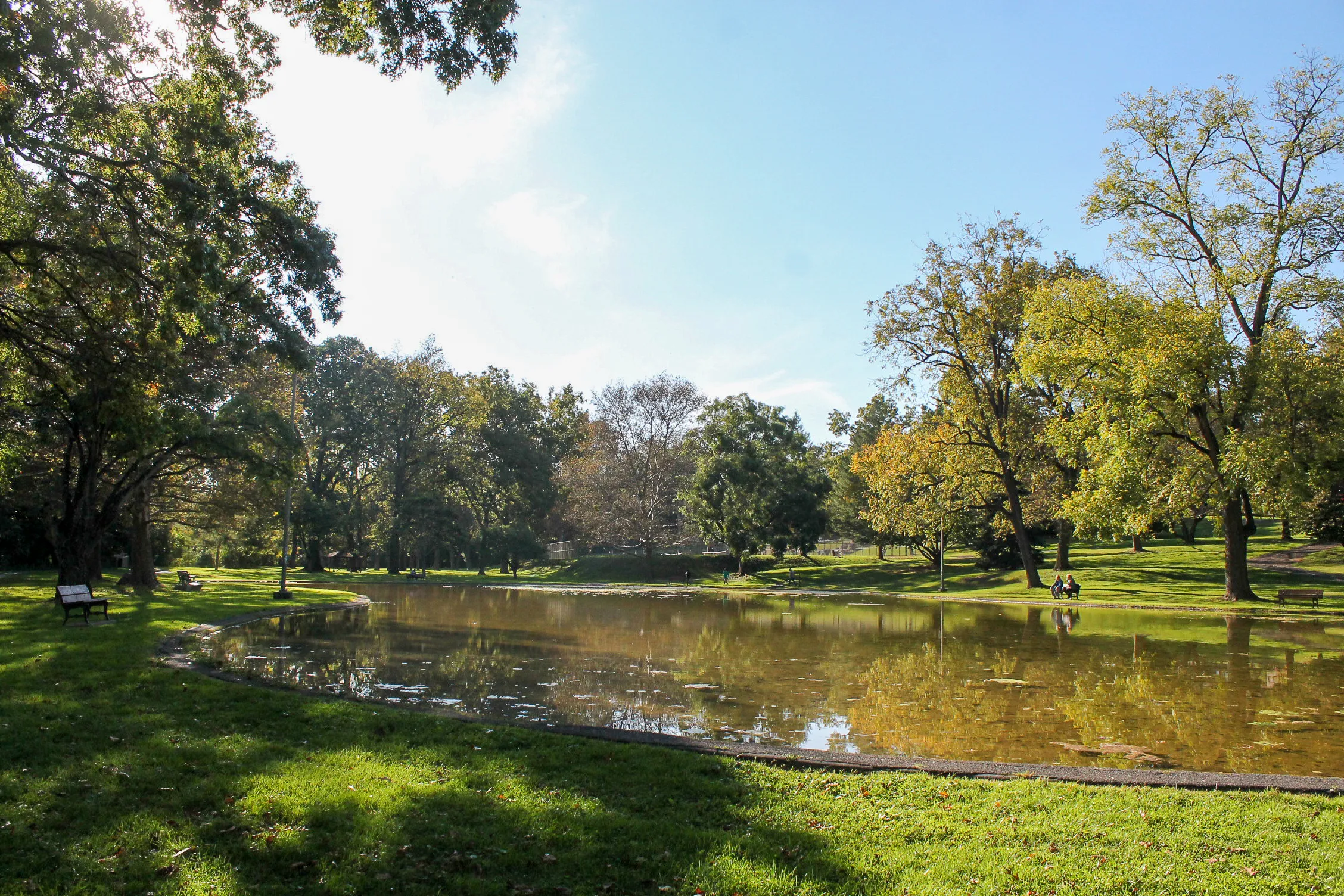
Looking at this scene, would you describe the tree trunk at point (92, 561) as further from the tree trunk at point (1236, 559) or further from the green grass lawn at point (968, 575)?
the tree trunk at point (1236, 559)

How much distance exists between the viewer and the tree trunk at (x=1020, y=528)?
35.9m

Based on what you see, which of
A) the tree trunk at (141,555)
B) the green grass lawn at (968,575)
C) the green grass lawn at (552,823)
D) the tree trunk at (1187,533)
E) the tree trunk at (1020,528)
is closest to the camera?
the green grass lawn at (552,823)

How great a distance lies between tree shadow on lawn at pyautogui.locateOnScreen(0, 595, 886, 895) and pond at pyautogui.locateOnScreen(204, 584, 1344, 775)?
236 centimetres

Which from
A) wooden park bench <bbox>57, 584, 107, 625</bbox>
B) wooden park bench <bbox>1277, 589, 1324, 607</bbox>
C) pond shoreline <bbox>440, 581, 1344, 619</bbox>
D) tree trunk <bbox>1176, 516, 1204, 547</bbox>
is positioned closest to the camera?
wooden park bench <bbox>57, 584, 107, 625</bbox>

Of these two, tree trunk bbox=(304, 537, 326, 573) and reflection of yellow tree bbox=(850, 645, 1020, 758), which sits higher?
reflection of yellow tree bbox=(850, 645, 1020, 758)

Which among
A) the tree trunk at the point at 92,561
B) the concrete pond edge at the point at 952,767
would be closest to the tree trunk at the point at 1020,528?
the concrete pond edge at the point at 952,767

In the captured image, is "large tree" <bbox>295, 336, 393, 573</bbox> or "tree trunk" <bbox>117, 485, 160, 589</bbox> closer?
"tree trunk" <bbox>117, 485, 160, 589</bbox>

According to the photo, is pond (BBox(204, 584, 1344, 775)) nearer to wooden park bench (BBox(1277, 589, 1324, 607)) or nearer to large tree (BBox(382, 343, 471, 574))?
wooden park bench (BBox(1277, 589, 1324, 607))

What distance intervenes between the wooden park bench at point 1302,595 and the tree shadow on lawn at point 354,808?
87.7 feet

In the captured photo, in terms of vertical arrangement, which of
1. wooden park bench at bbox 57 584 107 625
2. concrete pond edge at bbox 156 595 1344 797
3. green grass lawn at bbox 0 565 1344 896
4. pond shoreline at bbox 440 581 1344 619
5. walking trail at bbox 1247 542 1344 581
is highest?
wooden park bench at bbox 57 584 107 625

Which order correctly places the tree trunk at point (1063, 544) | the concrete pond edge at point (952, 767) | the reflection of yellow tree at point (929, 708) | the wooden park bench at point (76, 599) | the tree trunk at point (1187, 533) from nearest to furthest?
1. the concrete pond edge at point (952, 767)
2. the reflection of yellow tree at point (929, 708)
3. the wooden park bench at point (76, 599)
4. the tree trunk at point (1063, 544)
5. the tree trunk at point (1187, 533)

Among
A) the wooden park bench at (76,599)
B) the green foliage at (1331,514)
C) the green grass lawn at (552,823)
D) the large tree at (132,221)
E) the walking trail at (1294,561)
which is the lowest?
the walking trail at (1294,561)

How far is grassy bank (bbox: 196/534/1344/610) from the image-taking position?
1297 inches

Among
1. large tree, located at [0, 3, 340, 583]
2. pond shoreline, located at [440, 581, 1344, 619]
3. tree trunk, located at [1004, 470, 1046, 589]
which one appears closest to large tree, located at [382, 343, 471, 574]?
pond shoreline, located at [440, 581, 1344, 619]
